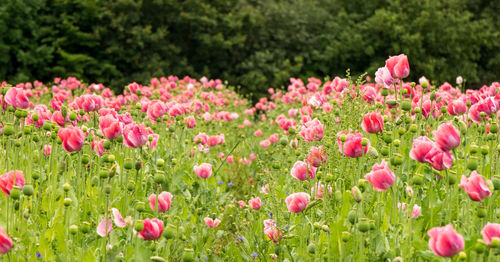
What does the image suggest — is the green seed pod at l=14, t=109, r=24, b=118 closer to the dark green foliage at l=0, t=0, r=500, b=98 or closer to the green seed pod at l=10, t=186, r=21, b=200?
the green seed pod at l=10, t=186, r=21, b=200

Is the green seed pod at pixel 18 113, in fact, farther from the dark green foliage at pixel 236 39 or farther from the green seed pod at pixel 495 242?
the dark green foliage at pixel 236 39

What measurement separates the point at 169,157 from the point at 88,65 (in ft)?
36.7

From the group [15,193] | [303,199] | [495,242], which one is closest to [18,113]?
[15,193]

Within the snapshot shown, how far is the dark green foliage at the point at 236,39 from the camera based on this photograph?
46.6 feet

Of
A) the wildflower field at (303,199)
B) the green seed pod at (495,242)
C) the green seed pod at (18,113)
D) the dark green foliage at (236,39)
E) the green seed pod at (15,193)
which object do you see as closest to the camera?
the green seed pod at (495,242)

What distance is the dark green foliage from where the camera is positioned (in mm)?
14195

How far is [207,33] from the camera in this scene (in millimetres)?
15242

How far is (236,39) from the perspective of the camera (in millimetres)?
15078

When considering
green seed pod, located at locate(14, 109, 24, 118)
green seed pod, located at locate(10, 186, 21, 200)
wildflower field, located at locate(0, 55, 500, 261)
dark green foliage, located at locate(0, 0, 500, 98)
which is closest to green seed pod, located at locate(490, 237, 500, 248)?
wildflower field, located at locate(0, 55, 500, 261)

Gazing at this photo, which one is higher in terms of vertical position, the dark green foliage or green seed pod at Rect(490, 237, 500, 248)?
green seed pod at Rect(490, 237, 500, 248)

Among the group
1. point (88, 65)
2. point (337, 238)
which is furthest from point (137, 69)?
point (337, 238)

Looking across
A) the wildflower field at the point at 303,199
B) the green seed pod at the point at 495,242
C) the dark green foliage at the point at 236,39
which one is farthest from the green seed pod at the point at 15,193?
the dark green foliage at the point at 236,39

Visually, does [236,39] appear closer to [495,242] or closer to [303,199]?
[303,199]

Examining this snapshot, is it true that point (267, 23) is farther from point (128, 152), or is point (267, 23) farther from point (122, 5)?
point (128, 152)
